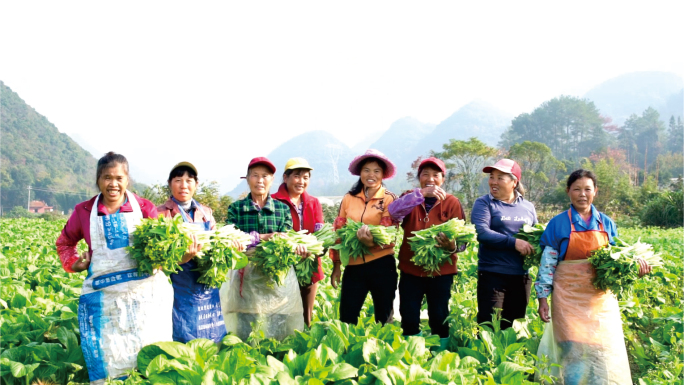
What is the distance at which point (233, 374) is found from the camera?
300 cm

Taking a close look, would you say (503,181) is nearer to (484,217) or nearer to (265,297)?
(484,217)

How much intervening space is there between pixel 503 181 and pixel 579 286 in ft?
3.66

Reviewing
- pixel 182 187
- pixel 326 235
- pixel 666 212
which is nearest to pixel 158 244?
pixel 182 187

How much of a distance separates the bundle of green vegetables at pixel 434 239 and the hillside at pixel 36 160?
8639cm

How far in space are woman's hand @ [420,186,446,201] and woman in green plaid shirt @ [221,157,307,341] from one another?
1250 mm

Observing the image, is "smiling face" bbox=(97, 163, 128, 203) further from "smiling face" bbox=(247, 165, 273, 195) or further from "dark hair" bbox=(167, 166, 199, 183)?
"smiling face" bbox=(247, 165, 273, 195)

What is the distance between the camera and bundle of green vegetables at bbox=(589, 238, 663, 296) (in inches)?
138

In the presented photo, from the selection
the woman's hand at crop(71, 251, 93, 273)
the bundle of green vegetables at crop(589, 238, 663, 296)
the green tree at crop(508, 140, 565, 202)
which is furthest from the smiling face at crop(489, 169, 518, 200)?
the green tree at crop(508, 140, 565, 202)

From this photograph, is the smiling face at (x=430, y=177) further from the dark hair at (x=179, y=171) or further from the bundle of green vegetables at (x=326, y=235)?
the dark hair at (x=179, y=171)

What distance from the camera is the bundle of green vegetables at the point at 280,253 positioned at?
12.6 feet

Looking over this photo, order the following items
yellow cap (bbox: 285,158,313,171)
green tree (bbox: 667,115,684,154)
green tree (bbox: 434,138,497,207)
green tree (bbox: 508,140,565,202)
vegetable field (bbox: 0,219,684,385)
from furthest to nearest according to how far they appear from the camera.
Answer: green tree (bbox: 667,115,684,154) < green tree (bbox: 508,140,565,202) < green tree (bbox: 434,138,497,207) < yellow cap (bbox: 285,158,313,171) < vegetable field (bbox: 0,219,684,385)

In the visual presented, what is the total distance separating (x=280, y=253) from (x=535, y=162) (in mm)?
47609

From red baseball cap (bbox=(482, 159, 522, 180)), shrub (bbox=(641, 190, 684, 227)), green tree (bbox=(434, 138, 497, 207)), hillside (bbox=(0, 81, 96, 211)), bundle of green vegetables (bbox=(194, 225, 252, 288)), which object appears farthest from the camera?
hillside (bbox=(0, 81, 96, 211))

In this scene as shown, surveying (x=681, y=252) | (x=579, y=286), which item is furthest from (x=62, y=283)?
(x=681, y=252)
